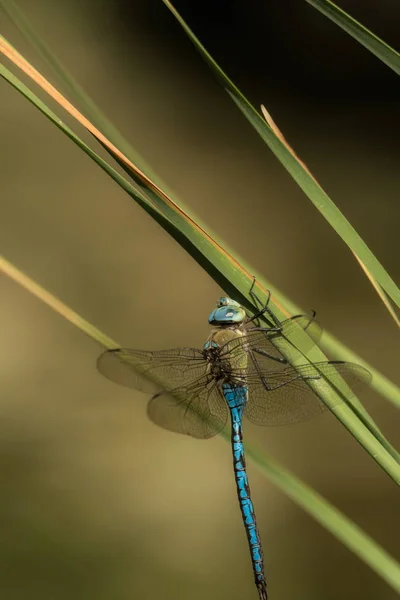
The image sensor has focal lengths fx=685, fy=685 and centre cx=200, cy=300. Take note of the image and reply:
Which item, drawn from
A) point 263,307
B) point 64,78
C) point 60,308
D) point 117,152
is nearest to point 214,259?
point 263,307

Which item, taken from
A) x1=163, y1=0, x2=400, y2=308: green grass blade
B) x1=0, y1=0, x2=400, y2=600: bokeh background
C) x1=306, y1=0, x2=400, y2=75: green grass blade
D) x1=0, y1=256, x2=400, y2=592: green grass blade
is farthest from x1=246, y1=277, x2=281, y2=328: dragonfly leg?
x1=0, y1=0, x2=400, y2=600: bokeh background

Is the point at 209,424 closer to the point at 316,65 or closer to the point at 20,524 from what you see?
the point at 20,524

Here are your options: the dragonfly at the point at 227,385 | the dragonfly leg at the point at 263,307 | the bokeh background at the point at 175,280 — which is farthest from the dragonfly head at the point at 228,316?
the bokeh background at the point at 175,280

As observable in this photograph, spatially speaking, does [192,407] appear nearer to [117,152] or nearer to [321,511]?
[321,511]

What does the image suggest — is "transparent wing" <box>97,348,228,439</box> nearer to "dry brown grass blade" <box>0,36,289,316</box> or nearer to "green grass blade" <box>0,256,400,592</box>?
"green grass blade" <box>0,256,400,592</box>

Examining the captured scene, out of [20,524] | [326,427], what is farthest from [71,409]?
[326,427]
